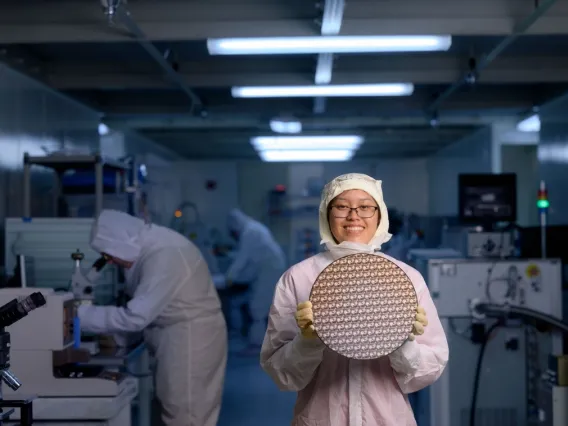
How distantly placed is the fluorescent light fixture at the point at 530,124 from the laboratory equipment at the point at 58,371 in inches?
175

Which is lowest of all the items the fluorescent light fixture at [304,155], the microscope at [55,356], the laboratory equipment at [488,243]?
the microscope at [55,356]

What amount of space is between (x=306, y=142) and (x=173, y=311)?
4.19 m

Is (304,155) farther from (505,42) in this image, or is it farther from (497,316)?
(497,316)

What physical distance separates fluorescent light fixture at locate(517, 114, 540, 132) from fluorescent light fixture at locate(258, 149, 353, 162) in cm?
200

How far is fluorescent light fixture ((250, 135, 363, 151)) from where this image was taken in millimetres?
7109

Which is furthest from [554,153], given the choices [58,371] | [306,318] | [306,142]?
[306,318]

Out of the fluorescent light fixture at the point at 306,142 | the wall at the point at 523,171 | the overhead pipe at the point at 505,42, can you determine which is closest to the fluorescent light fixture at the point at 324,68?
the overhead pipe at the point at 505,42

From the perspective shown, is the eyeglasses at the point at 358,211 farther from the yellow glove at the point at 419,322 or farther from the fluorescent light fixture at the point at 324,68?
the fluorescent light fixture at the point at 324,68

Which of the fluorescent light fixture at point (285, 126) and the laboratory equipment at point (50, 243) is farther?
the fluorescent light fixture at point (285, 126)

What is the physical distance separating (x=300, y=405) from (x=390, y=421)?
0.23m

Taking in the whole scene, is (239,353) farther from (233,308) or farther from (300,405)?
(300,405)

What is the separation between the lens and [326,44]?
3.74 meters

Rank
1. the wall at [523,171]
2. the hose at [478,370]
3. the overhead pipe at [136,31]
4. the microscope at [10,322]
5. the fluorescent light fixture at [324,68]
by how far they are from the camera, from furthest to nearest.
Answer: the wall at [523,171]
the fluorescent light fixture at [324,68]
the hose at [478,370]
the overhead pipe at [136,31]
the microscope at [10,322]

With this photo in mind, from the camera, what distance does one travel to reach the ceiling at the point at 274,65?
11.8 feet
